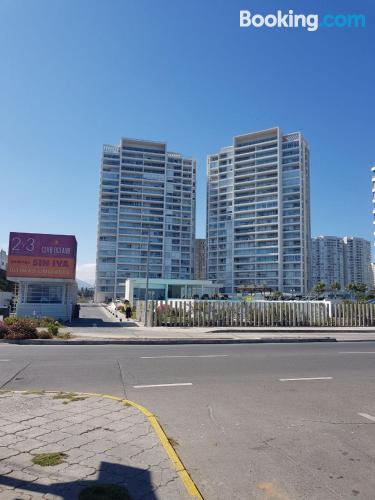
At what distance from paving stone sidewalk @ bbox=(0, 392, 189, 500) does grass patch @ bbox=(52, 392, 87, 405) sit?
65mm

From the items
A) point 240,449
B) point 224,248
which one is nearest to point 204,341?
point 240,449

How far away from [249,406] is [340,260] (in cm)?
17616

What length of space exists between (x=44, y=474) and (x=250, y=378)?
19.8 feet

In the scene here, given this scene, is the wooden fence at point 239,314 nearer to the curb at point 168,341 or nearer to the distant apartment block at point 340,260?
the curb at point 168,341

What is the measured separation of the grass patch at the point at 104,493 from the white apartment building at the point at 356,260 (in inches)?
7190

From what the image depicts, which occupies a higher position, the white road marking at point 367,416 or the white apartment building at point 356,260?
the white apartment building at point 356,260

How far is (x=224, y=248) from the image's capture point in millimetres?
132625

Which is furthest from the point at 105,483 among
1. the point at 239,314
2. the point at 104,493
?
the point at 239,314

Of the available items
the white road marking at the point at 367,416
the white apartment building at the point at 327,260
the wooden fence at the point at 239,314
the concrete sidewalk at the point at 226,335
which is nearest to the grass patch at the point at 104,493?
the white road marking at the point at 367,416

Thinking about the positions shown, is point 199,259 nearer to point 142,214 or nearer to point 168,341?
point 142,214

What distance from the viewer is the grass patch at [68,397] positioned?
6637 mm

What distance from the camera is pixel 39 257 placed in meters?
26.9

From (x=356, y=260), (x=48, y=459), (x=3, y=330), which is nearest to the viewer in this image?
(x=48, y=459)

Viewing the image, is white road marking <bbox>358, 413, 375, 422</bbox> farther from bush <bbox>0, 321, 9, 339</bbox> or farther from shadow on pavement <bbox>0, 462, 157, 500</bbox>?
bush <bbox>0, 321, 9, 339</bbox>
